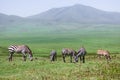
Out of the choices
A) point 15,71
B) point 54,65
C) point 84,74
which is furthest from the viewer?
point 54,65

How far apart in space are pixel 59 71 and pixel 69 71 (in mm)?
1009

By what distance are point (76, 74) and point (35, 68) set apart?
5.69 meters

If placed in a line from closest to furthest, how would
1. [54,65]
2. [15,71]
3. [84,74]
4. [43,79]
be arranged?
[43,79] < [84,74] < [15,71] < [54,65]

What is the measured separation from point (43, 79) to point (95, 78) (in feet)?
15.2

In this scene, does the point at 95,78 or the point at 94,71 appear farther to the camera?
the point at 94,71

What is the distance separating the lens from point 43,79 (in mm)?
26016

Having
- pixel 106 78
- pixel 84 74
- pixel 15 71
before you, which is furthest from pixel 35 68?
pixel 106 78

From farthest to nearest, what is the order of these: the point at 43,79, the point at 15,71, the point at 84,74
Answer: the point at 15,71 → the point at 84,74 → the point at 43,79

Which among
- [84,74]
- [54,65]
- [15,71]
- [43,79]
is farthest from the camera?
[54,65]

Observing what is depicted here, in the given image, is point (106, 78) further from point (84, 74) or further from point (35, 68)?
point (35, 68)

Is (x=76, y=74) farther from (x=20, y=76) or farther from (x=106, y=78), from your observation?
(x=20, y=76)

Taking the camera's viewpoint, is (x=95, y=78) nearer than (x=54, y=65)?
Yes

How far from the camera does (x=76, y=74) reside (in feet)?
91.6

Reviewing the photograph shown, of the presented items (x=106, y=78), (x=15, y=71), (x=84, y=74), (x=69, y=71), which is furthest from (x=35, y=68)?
(x=106, y=78)
